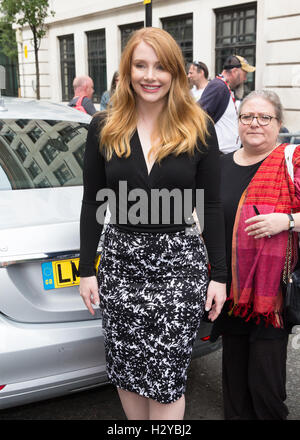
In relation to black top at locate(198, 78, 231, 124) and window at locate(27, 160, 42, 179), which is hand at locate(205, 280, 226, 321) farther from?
black top at locate(198, 78, 231, 124)

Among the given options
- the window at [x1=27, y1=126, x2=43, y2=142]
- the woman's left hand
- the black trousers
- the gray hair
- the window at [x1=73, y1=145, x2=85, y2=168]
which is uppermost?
the gray hair

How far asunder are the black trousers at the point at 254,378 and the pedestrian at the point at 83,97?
212 inches

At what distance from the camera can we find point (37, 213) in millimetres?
2312

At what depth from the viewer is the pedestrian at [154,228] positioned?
76.2 inches

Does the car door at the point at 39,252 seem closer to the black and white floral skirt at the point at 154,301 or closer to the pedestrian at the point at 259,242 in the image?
the black and white floral skirt at the point at 154,301

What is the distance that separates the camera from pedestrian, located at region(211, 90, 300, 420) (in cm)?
220

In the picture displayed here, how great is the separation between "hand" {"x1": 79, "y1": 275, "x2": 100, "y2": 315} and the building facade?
828 cm

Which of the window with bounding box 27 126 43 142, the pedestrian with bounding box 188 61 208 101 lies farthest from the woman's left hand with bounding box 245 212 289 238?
the pedestrian with bounding box 188 61 208 101

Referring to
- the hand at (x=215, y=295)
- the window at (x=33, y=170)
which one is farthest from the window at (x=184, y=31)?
the hand at (x=215, y=295)

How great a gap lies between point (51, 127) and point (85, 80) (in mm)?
4534

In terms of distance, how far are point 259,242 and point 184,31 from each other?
13.0m

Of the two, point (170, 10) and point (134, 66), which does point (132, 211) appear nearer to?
point (134, 66)

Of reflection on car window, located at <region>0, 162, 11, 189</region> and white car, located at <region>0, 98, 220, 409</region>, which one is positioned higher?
reflection on car window, located at <region>0, 162, 11, 189</region>
